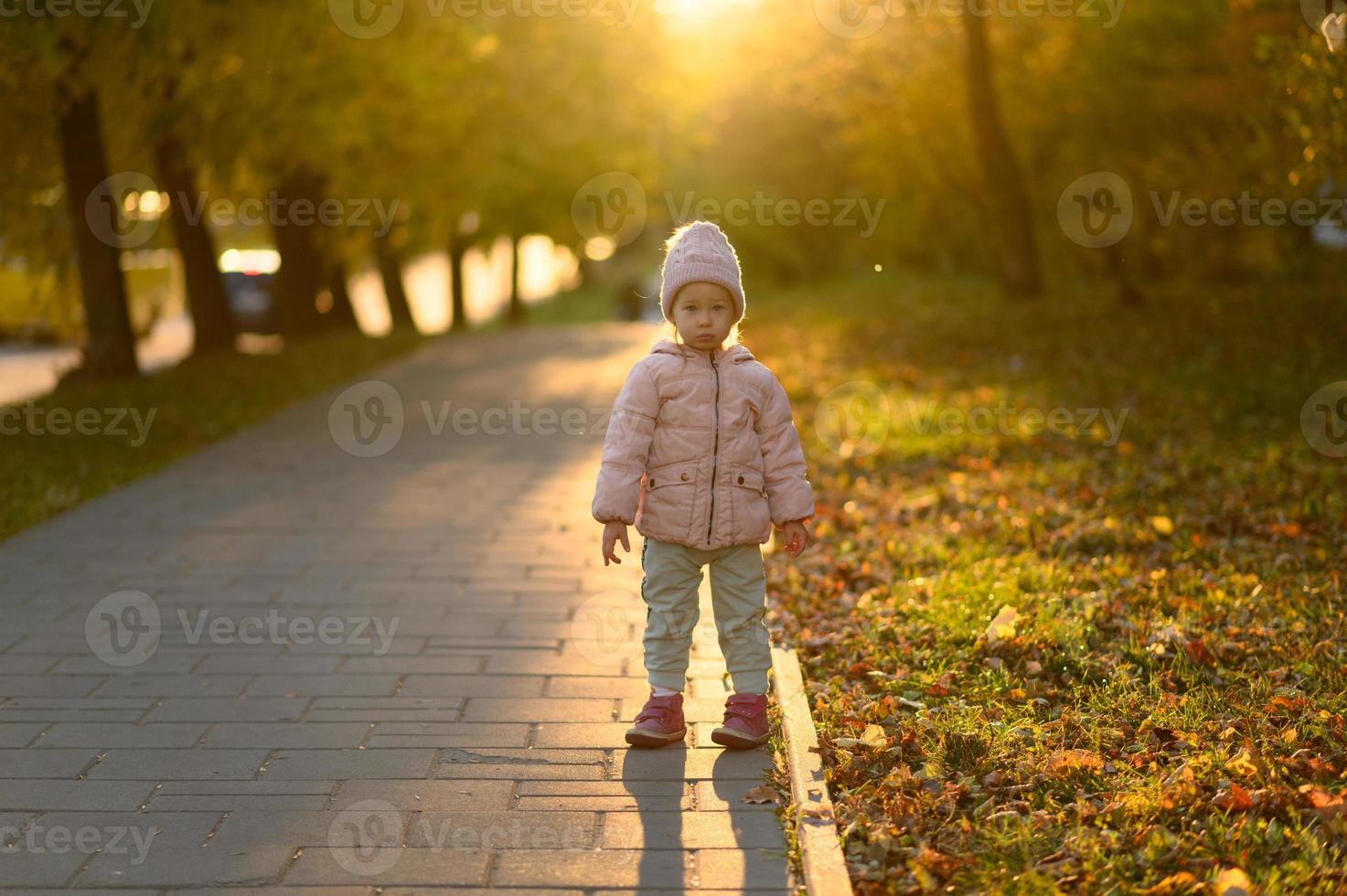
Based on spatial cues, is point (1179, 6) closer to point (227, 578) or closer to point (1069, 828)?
point (227, 578)

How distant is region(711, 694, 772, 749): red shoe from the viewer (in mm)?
4883

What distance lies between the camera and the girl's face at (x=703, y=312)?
484 cm


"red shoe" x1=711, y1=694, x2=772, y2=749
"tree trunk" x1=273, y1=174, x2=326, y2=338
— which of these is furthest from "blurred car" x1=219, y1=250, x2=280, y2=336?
"red shoe" x1=711, y1=694, x2=772, y2=749

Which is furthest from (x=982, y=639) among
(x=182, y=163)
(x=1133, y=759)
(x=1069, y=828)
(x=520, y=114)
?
(x=520, y=114)

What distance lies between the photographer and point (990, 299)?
25.7m

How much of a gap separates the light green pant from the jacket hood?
0.66 m

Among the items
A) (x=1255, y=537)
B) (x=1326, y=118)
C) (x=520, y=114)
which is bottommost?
(x=1255, y=537)

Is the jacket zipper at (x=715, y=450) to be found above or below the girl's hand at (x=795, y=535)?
above

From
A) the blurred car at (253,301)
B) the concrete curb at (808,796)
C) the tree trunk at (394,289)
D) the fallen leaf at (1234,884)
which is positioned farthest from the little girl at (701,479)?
the blurred car at (253,301)

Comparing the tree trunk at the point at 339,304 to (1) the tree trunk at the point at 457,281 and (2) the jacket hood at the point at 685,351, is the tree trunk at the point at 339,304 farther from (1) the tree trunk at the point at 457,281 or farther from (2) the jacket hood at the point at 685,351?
(2) the jacket hood at the point at 685,351

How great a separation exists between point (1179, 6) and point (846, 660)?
51.1 ft

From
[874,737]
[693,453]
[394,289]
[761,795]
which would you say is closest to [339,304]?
[394,289]

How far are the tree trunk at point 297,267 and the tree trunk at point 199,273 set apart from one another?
2053 millimetres

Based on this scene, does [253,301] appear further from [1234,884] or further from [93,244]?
[1234,884]
